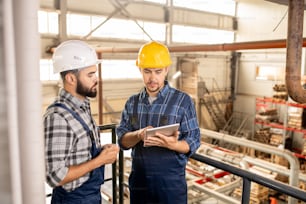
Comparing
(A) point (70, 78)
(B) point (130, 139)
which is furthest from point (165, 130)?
(A) point (70, 78)

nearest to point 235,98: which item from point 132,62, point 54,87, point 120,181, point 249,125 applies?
point 249,125

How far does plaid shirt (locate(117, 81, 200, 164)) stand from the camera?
2172 mm

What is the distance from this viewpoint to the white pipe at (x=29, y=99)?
2.14ft

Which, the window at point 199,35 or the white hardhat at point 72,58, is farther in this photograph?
the window at point 199,35

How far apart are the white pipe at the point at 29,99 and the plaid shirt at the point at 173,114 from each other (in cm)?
153

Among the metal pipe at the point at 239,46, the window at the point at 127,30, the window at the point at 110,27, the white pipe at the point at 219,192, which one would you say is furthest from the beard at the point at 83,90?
the window at the point at 127,30

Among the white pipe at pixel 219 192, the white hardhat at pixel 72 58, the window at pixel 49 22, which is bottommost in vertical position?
the white pipe at pixel 219 192

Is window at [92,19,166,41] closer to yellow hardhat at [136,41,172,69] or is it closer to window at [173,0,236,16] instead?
window at [173,0,236,16]

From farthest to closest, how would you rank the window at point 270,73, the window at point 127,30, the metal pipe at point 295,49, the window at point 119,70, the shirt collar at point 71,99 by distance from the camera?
the window at point 270,73 < the window at point 119,70 < the window at point 127,30 < the metal pipe at point 295,49 < the shirt collar at point 71,99

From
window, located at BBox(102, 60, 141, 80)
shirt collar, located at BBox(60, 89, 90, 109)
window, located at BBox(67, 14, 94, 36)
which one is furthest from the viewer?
window, located at BBox(102, 60, 141, 80)

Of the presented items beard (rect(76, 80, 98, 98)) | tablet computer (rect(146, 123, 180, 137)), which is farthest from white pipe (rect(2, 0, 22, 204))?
tablet computer (rect(146, 123, 180, 137))

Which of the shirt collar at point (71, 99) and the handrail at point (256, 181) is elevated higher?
the shirt collar at point (71, 99)

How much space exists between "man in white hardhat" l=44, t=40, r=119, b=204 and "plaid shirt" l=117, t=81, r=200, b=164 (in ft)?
1.71

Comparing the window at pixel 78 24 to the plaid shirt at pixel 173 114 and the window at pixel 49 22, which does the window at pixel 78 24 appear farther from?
the plaid shirt at pixel 173 114
